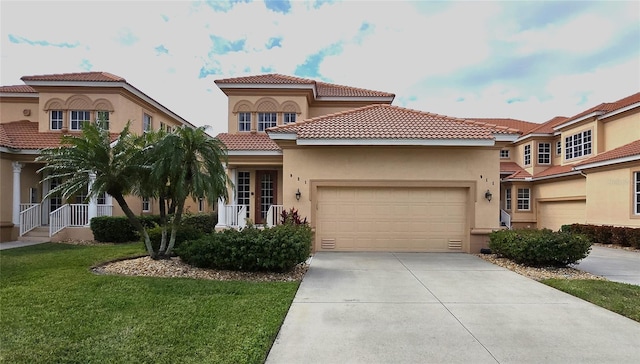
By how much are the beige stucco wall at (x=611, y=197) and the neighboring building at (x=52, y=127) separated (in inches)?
885

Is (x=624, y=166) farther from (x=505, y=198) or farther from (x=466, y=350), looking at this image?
(x=466, y=350)

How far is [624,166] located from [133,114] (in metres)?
23.5

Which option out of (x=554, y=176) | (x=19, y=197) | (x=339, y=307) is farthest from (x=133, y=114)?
(x=554, y=176)

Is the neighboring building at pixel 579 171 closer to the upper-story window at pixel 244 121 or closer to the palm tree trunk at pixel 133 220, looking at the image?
the upper-story window at pixel 244 121

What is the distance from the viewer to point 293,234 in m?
8.47

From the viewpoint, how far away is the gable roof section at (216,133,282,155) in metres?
14.9

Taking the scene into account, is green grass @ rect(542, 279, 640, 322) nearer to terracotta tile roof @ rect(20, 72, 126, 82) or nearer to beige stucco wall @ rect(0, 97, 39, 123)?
terracotta tile roof @ rect(20, 72, 126, 82)

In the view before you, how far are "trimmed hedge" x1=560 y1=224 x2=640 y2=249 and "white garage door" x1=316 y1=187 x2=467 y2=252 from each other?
7940mm

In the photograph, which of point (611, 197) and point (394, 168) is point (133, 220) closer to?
point (394, 168)

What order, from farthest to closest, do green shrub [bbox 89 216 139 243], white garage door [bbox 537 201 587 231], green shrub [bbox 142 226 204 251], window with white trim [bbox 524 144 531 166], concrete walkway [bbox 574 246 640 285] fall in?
1. window with white trim [bbox 524 144 531 166]
2. white garage door [bbox 537 201 587 231]
3. green shrub [bbox 89 216 139 243]
4. green shrub [bbox 142 226 204 251]
5. concrete walkway [bbox 574 246 640 285]

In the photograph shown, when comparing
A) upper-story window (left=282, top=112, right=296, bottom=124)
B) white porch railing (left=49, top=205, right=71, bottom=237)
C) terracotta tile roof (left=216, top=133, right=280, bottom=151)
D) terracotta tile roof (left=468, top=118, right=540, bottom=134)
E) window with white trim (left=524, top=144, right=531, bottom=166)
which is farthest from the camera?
terracotta tile roof (left=468, top=118, right=540, bottom=134)

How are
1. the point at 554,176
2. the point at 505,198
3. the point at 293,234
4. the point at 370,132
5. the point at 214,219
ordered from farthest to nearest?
1. the point at 505,198
2. the point at 554,176
3. the point at 214,219
4. the point at 370,132
5. the point at 293,234

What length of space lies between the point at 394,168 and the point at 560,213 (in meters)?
15.5

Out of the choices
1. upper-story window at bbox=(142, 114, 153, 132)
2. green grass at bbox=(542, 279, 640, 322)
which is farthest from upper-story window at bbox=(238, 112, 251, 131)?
green grass at bbox=(542, 279, 640, 322)
